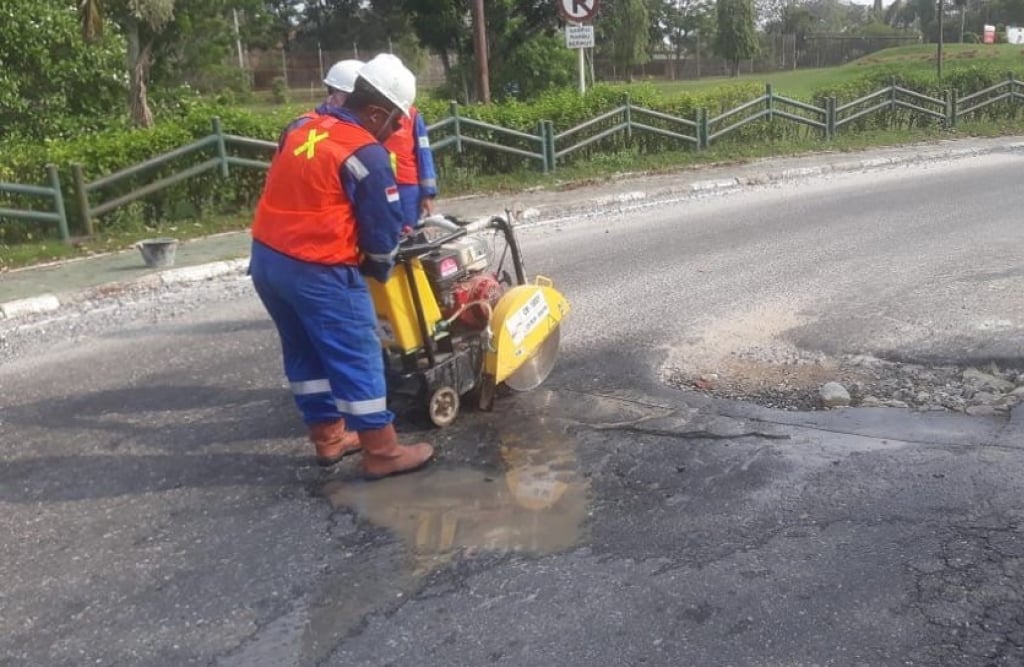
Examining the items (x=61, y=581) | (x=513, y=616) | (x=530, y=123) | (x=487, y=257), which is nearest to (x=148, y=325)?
(x=487, y=257)

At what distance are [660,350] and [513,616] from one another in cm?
327

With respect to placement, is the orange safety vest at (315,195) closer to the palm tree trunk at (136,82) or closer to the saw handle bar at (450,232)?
the saw handle bar at (450,232)

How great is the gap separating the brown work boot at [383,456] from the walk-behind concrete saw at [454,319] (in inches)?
18.3

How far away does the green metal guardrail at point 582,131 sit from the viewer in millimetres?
11102

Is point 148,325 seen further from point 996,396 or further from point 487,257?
point 996,396

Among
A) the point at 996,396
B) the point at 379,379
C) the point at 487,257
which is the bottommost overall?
the point at 996,396

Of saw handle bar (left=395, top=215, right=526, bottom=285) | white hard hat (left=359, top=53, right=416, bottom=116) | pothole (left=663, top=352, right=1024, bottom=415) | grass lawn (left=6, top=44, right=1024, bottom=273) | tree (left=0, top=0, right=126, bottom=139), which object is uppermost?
tree (left=0, top=0, right=126, bottom=139)

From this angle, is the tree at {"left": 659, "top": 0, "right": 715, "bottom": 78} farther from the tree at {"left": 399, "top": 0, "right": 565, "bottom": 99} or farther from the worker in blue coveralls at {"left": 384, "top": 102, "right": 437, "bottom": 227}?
the worker in blue coveralls at {"left": 384, "top": 102, "right": 437, "bottom": 227}

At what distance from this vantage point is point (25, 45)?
48.2 ft

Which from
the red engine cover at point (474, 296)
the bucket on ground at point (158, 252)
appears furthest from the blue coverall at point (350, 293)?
the bucket on ground at point (158, 252)

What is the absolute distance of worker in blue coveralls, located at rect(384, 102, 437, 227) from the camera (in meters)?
6.27

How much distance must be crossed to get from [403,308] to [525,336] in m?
0.75

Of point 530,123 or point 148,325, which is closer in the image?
point 148,325

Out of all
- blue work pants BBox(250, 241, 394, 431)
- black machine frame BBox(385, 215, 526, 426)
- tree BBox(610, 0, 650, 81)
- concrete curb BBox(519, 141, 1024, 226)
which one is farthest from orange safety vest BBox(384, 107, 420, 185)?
tree BBox(610, 0, 650, 81)
